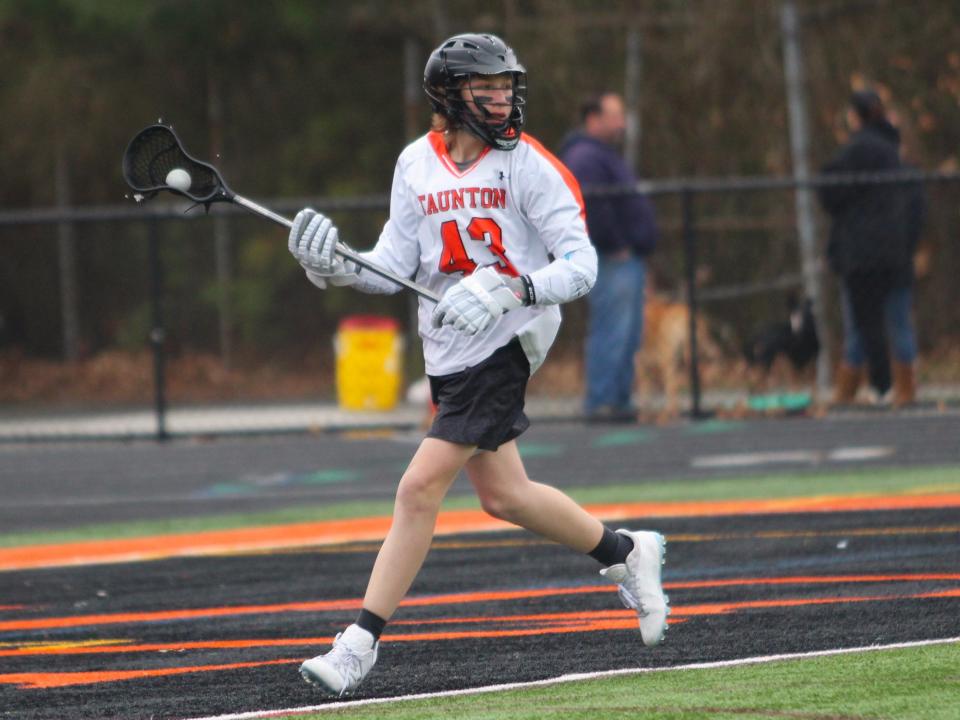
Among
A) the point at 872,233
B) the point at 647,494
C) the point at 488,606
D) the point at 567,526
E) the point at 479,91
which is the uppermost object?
the point at 479,91

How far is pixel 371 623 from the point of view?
5.60 meters

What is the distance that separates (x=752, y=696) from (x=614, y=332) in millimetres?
8295

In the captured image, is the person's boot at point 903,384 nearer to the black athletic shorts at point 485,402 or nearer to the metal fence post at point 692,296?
the metal fence post at point 692,296

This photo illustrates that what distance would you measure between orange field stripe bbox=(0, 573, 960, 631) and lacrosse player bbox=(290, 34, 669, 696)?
1.34m

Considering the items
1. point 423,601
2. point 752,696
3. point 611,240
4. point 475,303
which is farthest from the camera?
Answer: point 611,240

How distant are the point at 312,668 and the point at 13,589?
3359 mm

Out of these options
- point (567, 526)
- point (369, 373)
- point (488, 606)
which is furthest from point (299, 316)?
point (567, 526)

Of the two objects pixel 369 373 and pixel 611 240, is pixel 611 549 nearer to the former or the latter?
pixel 611 240

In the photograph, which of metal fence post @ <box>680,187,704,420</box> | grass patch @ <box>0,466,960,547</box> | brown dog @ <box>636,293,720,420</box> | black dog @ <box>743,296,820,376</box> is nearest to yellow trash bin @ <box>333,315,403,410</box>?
brown dog @ <box>636,293,720,420</box>

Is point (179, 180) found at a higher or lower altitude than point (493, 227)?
higher

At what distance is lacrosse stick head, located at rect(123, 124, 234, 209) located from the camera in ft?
20.3

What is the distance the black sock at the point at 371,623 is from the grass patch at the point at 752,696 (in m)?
0.35

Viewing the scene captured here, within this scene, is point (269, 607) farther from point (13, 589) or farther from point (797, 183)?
point (797, 183)

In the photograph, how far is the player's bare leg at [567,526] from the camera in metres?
5.95
